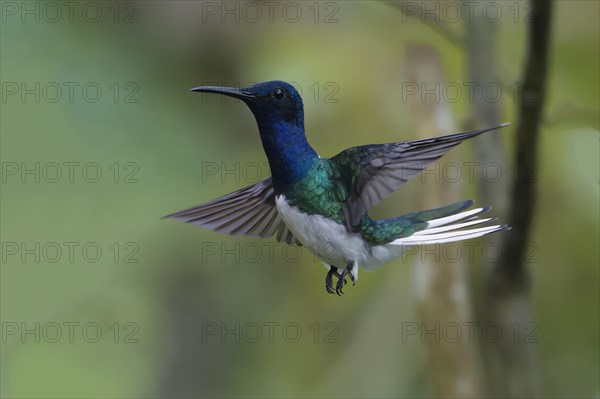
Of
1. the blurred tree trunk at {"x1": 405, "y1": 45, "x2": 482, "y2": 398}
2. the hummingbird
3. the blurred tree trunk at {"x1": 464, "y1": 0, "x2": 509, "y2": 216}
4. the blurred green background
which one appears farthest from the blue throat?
the blurred green background

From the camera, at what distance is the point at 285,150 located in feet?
5.99

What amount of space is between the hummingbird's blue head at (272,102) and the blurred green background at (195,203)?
5.34 ft

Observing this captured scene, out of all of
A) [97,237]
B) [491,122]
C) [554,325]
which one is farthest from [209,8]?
[554,325]

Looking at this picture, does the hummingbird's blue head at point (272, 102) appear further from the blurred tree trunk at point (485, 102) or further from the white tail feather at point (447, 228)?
the blurred tree trunk at point (485, 102)

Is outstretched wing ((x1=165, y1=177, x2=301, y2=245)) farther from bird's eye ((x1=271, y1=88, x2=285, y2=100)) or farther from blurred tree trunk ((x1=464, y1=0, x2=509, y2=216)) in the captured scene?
blurred tree trunk ((x1=464, y1=0, x2=509, y2=216))

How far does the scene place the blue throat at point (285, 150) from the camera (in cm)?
179

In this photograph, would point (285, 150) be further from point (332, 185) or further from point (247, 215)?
point (247, 215)

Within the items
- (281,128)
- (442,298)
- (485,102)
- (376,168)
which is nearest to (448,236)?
(376,168)

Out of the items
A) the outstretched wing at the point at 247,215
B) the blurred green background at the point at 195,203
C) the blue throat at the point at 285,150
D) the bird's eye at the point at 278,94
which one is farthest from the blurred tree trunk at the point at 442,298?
the bird's eye at the point at 278,94

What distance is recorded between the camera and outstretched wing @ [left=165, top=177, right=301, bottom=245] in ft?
6.82

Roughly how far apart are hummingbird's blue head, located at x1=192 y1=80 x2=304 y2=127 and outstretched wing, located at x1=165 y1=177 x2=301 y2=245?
287 mm

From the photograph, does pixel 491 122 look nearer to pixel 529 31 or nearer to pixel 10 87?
pixel 529 31

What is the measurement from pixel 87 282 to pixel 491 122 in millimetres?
1891

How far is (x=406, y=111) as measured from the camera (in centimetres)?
376
